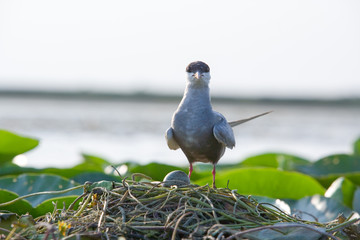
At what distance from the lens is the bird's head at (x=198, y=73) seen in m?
3.76

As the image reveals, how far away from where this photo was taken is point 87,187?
3232 mm

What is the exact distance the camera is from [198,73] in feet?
12.3

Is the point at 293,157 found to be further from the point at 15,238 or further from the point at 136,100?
the point at 136,100

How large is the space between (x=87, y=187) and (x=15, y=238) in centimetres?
57

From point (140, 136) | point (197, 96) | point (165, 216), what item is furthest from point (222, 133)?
point (140, 136)

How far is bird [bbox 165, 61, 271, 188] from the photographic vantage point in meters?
3.68

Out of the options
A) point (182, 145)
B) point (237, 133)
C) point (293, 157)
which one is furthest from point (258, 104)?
point (182, 145)

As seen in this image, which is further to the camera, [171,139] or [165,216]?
[171,139]

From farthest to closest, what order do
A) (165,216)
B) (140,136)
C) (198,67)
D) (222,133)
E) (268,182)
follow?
(140,136)
(268,182)
(198,67)
(222,133)
(165,216)

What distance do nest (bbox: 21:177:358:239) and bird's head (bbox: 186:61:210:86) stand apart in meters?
0.80

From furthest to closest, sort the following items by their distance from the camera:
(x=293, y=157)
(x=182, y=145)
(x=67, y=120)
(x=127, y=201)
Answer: (x=67, y=120)
(x=293, y=157)
(x=182, y=145)
(x=127, y=201)

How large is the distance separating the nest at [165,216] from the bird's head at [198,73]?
2.64ft

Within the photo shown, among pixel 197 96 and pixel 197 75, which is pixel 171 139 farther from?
pixel 197 75

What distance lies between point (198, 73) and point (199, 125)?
0.33 meters
